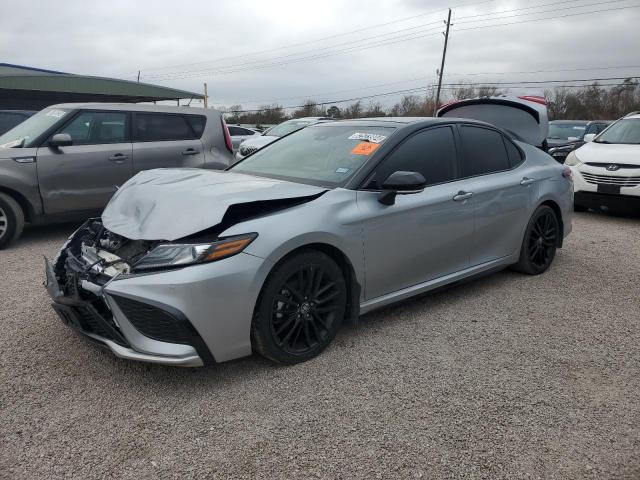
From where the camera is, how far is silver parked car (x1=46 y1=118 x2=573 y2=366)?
2766mm

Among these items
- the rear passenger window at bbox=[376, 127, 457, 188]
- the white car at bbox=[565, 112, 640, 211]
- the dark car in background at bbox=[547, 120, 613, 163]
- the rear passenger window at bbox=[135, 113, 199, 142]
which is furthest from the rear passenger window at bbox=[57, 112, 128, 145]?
the dark car in background at bbox=[547, 120, 613, 163]

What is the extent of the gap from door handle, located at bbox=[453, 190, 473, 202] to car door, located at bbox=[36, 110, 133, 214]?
3.97 meters

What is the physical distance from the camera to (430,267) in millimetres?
3930

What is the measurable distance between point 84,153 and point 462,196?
4703 mm

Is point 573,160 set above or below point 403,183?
below

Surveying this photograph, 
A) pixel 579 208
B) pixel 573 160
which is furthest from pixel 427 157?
pixel 579 208

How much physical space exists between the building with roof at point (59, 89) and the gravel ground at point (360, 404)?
2074 centimetres

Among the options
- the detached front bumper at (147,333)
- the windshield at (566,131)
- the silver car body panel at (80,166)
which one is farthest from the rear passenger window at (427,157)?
the windshield at (566,131)

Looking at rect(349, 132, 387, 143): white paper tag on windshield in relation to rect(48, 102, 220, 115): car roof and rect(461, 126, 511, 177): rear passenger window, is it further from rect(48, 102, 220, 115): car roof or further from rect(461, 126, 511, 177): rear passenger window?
rect(48, 102, 220, 115): car roof

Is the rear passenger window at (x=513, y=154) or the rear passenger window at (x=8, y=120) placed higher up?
the rear passenger window at (x=8, y=120)

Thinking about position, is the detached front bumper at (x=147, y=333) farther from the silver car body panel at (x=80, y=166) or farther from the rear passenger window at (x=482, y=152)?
the silver car body panel at (x=80, y=166)

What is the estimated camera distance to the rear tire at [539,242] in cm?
492

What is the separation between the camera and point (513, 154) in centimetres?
484

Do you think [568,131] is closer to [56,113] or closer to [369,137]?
[369,137]
